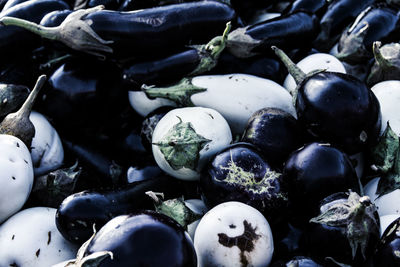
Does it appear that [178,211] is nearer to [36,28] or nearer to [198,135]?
[198,135]

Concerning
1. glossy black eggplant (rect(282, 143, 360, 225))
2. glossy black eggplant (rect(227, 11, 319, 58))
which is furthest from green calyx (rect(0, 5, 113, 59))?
glossy black eggplant (rect(282, 143, 360, 225))

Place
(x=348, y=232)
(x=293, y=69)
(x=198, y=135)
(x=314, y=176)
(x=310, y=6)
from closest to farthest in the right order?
(x=348, y=232)
(x=314, y=176)
(x=198, y=135)
(x=293, y=69)
(x=310, y=6)

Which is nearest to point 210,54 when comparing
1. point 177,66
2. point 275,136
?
point 177,66

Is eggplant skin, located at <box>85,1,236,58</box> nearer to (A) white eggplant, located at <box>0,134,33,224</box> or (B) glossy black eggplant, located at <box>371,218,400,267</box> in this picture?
(A) white eggplant, located at <box>0,134,33,224</box>

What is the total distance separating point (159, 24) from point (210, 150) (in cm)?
40

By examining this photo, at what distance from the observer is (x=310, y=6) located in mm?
1647

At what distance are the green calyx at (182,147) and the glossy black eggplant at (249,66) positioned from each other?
1.00 ft

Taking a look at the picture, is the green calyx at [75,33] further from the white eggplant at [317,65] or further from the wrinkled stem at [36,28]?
the white eggplant at [317,65]

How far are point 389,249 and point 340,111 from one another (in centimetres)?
34

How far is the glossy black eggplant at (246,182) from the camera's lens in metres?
1.08

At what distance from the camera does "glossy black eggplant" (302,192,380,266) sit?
0.96 metres

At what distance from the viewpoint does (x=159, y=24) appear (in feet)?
4.59

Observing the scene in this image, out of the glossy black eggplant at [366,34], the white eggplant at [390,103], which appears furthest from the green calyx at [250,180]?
the glossy black eggplant at [366,34]

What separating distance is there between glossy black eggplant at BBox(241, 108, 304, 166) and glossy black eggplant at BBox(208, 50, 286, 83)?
235 millimetres
